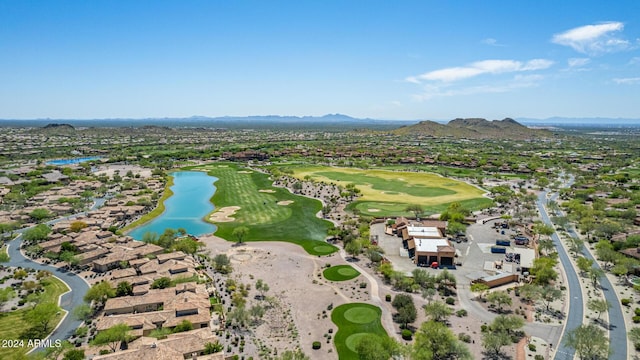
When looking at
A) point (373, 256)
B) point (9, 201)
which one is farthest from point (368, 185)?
point (9, 201)

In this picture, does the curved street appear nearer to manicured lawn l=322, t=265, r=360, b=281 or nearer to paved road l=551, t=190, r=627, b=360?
paved road l=551, t=190, r=627, b=360

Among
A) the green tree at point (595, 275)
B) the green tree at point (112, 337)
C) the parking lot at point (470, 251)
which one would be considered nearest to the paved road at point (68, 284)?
the green tree at point (112, 337)

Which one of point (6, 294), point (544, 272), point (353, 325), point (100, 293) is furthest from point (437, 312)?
point (6, 294)

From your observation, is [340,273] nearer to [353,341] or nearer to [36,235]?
[353,341]

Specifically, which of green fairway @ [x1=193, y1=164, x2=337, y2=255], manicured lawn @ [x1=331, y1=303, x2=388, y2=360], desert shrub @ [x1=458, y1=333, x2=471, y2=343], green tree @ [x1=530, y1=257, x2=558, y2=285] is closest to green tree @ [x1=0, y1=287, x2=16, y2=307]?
green fairway @ [x1=193, y1=164, x2=337, y2=255]

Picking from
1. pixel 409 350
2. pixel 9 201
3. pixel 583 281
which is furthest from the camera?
pixel 9 201

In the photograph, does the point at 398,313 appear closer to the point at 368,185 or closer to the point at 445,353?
the point at 445,353
